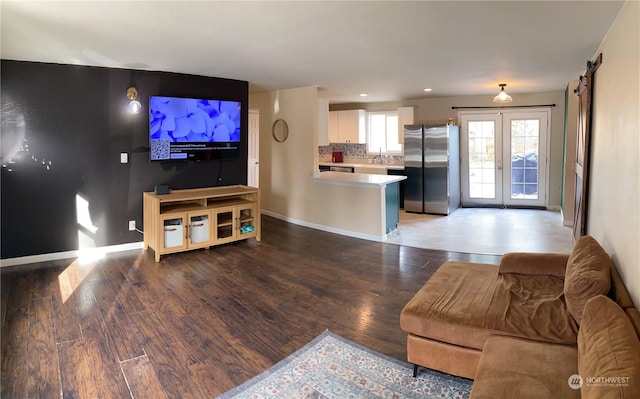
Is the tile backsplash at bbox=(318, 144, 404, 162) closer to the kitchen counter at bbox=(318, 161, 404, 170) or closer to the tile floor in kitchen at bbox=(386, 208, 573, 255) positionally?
the kitchen counter at bbox=(318, 161, 404, 170)

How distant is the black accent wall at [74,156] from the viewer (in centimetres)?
427

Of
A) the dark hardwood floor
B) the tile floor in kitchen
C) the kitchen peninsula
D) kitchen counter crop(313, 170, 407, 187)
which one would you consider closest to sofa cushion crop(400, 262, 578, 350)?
the dark hardwood floor

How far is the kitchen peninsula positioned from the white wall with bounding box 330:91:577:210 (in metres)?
2.93

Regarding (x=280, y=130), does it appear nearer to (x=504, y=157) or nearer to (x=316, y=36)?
(x=316, y=36)

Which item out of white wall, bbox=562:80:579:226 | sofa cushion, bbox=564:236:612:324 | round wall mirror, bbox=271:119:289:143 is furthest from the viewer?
round wall mirror, bbox=271:119:289:143

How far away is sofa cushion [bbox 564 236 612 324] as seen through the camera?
1923mm

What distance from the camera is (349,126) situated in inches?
345

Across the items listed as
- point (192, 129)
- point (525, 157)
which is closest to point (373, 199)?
point (192, 129)

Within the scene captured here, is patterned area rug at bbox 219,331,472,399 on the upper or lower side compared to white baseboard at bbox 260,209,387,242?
lower

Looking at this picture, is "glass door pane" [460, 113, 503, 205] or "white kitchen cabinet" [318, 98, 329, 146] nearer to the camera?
"white kitchen cabinet" [318, 98, 329, 146]

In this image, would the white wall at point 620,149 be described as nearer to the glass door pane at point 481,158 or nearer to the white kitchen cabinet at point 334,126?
the glass door pane at point 481,158

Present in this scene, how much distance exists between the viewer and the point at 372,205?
218 inches

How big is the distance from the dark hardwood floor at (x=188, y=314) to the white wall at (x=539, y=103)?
155 inches

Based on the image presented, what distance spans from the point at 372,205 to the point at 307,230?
3.84 feet
